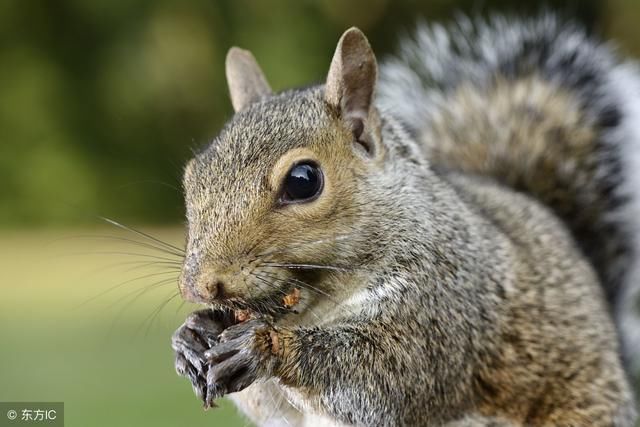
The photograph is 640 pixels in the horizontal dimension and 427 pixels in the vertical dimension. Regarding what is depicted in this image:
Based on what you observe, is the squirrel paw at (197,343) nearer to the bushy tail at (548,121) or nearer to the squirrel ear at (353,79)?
the squirrel ear at (353,79)

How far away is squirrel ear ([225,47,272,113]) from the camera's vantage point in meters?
2.00

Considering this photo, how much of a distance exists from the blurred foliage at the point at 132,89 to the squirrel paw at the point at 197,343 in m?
5.34

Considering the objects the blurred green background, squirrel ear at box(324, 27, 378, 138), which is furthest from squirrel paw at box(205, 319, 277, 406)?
the blurred green background

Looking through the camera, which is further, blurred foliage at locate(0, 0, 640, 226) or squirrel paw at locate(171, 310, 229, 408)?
blurred foliage at locate(0, 0, 640, 226)

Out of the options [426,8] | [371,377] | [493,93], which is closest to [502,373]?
[371,377]

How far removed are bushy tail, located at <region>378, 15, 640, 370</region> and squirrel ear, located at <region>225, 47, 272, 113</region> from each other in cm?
55

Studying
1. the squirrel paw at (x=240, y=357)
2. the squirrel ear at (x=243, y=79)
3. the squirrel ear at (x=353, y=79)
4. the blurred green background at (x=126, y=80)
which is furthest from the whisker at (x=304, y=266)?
the blurred green background at (x=126, y=80)

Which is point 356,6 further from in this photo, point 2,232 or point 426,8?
point 2,232

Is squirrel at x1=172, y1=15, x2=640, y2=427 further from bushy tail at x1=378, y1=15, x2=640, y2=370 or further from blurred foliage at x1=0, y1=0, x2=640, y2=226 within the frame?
blurred foliage at x1=0, y1=0, x2=640, y2=226

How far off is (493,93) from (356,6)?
4.53 metres

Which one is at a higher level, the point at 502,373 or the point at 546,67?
the point at 546,67

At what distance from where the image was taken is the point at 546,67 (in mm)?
2750

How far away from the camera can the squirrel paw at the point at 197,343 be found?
5.09 ft

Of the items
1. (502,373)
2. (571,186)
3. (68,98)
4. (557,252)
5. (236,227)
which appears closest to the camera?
(236,227)
